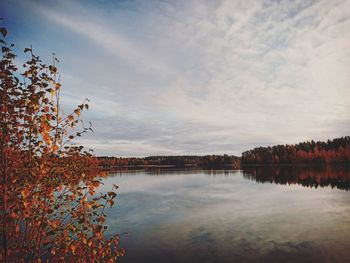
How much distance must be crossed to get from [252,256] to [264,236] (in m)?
4.01

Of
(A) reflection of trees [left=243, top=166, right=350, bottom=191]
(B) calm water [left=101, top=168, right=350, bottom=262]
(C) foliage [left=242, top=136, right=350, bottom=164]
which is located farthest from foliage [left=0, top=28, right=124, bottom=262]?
(C) foliage [left=242, top=136, right=350, bottom=164]

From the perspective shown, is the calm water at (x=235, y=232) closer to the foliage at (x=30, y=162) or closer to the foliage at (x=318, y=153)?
the foliage at (x=30, y=162)

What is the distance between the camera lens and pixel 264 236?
1731 cm

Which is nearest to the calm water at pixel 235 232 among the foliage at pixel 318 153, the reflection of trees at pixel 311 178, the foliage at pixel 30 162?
the foliage at pixel 30 162

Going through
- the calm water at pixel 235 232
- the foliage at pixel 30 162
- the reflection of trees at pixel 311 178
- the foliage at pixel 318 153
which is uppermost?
the foliage at pixel 318 153

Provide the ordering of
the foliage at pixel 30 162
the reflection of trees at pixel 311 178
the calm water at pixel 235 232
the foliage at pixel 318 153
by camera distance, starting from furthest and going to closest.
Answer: the foliage at pixel 318 153, the reflection of trees at pixel 311 178, the calm water at pixel 235 232, the foliage at pixel 30 162

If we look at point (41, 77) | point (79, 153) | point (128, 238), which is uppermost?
point (41, 77)

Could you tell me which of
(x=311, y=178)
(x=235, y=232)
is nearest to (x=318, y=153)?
(x=311, y=178)

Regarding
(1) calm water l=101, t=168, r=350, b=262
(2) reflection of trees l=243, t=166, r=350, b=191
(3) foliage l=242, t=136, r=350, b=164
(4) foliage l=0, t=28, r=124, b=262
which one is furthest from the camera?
(3) foliage l=242, t=136, r=350, b=164

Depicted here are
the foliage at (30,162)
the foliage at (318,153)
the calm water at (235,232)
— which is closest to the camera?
the foliage at (30,162)

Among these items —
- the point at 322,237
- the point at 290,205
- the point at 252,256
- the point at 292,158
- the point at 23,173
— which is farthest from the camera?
the point at 292,158

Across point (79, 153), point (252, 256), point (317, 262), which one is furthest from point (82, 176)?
point (317, 262)

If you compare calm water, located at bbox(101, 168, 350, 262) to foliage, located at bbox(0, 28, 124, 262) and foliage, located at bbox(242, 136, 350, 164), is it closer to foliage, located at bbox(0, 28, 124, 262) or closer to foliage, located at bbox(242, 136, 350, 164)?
foliage, located at bbox(0, 28, 124, 262)

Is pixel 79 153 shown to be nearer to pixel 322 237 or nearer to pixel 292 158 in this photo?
pixel 322 237
